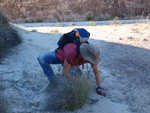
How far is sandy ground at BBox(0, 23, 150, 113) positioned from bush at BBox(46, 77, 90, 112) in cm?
15

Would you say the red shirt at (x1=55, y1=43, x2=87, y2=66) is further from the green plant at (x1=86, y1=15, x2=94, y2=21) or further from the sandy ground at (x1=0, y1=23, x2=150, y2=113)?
the green plant at (x1=86, y1=15, x2=94, y2=21)

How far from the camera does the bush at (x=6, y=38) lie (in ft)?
17.5

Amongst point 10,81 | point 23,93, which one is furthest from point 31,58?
point 23,93

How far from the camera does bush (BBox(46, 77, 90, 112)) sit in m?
3.34

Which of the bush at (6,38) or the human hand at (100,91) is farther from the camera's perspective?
the bush at (6,38)

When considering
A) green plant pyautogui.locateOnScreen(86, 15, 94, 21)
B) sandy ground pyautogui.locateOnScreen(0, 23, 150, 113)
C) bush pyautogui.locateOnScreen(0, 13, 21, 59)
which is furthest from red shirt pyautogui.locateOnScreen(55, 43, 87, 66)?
green plant pyautogui.locateOnScreen(86, 15, 94, 21)

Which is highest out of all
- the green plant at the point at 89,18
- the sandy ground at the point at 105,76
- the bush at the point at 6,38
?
the bush at the point at 6,38

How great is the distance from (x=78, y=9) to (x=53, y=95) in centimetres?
1130

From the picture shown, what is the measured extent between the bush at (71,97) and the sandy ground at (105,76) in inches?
5.8

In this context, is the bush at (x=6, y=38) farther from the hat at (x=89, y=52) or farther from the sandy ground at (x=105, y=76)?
the hat at (x=89, y=52)

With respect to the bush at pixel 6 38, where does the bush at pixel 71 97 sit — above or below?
below

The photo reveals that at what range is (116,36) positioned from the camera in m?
7.55

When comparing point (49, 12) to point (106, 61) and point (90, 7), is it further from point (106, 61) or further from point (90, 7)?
point (106, 61)

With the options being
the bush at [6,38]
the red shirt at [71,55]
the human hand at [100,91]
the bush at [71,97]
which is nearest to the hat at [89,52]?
the red shirt at [71,55]
